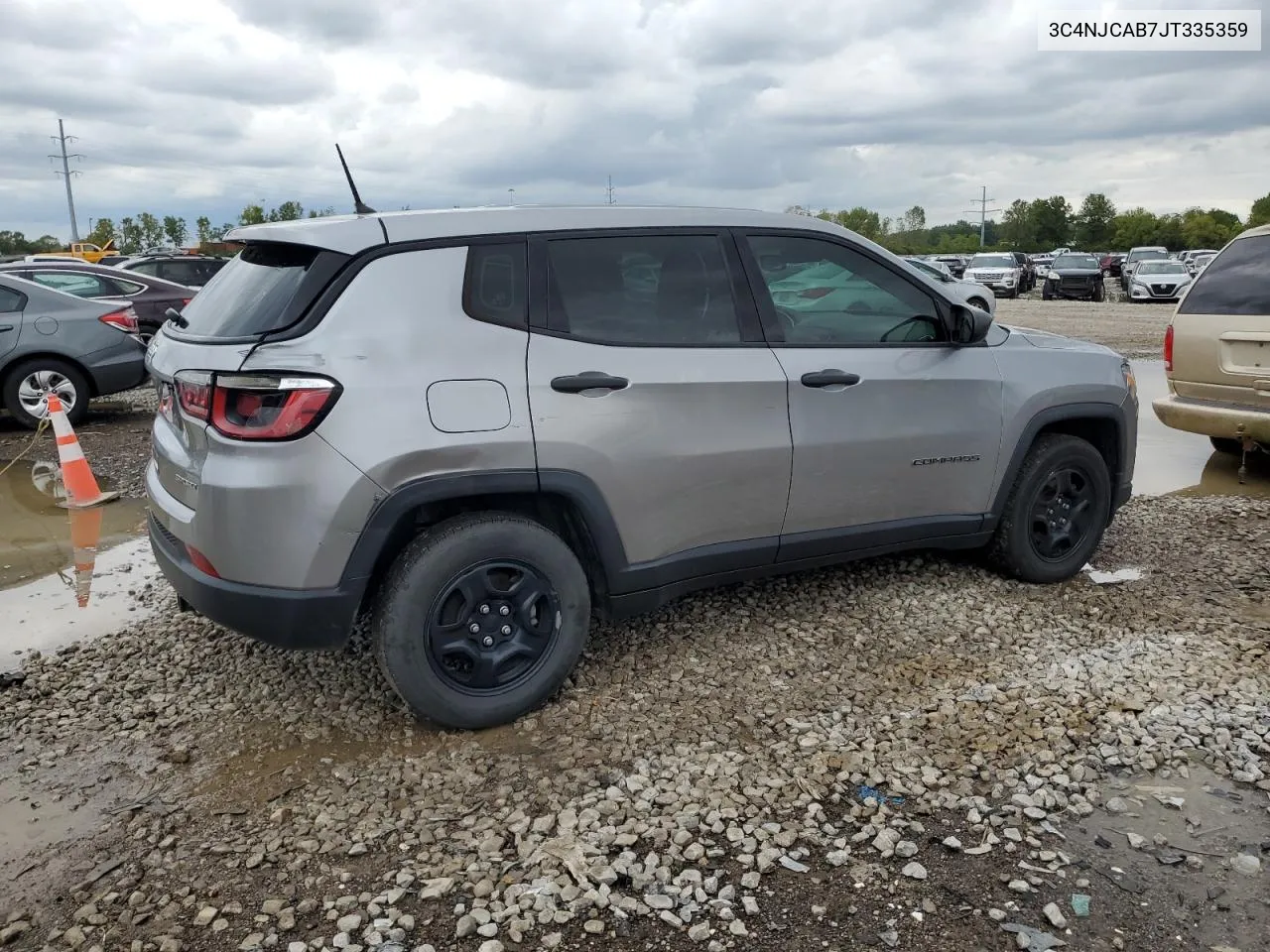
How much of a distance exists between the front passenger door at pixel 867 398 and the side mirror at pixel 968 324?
0.19ft

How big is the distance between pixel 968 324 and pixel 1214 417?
3.70 meters

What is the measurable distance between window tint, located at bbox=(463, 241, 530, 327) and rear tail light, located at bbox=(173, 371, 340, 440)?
0.60 m

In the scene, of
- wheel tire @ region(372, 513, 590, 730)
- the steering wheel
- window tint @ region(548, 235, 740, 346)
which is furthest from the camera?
the steering wheel

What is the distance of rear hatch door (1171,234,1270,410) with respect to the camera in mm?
6891

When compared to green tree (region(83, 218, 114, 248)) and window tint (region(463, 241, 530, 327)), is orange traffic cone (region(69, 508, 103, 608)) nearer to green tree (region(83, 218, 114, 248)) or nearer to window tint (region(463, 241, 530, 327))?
window tint (region(463, 241, 530, 327))

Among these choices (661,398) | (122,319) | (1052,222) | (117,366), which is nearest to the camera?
(661,398)

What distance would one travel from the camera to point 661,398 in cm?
376

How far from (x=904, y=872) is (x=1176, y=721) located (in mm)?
1453

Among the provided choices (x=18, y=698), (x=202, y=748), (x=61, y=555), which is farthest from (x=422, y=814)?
(x=61, y=555)

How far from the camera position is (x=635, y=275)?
3.88m

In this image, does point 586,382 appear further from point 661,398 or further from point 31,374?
point 31,374

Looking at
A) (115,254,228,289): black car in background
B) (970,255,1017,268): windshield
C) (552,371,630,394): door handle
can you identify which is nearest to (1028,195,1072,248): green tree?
(970,255,1017,268): windshield

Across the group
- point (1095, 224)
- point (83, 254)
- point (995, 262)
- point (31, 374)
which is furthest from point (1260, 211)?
point (31, 374)

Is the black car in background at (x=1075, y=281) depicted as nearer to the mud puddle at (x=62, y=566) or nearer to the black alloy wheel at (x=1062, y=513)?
the black alloy wheel at (x=1062, y=513)
